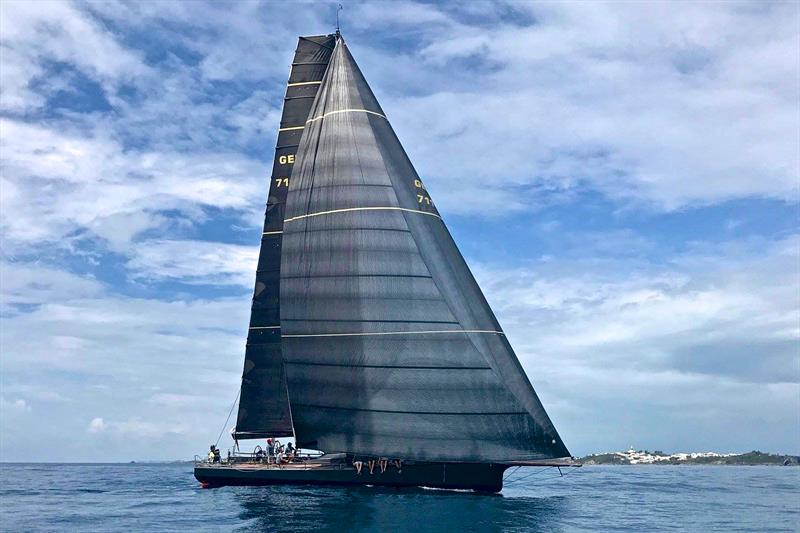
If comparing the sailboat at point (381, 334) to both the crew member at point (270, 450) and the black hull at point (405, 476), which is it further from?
the crew member at point (270, 450)

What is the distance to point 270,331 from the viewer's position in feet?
177

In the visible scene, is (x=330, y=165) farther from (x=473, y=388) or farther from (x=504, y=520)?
(x=504, y=520)

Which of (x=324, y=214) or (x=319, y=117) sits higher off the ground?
(x=319, y=117)

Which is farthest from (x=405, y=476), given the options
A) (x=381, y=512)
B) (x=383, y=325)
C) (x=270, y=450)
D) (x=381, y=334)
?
(x=270, y=450)

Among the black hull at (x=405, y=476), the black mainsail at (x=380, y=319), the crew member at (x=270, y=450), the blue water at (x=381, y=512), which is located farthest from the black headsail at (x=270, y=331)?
the black mainsail at (x=380, y=319)

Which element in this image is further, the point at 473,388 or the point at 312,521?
the point at 473,388

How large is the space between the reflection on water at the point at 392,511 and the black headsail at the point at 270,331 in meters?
5.89

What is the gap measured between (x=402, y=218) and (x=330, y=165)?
5510mm

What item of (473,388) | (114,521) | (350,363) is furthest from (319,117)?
(114,521)

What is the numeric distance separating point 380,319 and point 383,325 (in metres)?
0.38

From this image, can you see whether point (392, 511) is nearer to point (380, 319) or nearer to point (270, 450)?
point (380, 319)

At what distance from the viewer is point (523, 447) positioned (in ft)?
140

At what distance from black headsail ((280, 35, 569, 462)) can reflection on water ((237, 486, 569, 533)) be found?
2.73m

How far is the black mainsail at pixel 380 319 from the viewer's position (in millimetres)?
42438
